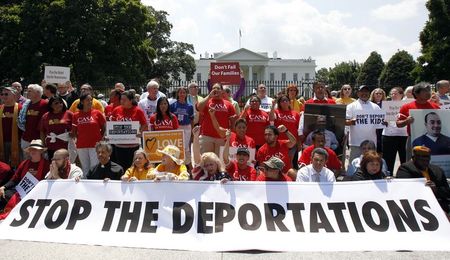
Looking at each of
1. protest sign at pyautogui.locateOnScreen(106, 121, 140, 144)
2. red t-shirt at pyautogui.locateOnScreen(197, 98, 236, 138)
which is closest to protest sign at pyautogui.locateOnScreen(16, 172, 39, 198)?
protest sign at pyautogui.locateOnScreen(106, 121, 140, 144)

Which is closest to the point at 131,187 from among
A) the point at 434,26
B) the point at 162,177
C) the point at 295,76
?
the point at 162,177

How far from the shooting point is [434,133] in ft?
22.7

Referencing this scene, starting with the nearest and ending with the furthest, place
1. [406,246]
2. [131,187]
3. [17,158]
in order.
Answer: [406,246] → [131,187] → [17,158]

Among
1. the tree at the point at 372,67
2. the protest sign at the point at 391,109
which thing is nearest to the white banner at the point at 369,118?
the protest sign at the point at 391,109

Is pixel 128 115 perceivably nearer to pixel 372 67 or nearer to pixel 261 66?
pixel 372 67

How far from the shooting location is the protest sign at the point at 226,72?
14953mm

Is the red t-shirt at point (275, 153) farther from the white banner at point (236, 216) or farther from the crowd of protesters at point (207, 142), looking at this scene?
the white banner at point (236, 216)

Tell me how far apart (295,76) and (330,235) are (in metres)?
99.1

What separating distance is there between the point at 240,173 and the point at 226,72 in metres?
9.30

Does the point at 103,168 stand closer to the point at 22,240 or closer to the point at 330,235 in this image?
the point at 22,240

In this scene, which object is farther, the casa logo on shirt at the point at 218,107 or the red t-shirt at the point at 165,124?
the casa logo on shirt at the point at 218,107

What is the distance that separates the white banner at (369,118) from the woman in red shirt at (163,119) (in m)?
3.21

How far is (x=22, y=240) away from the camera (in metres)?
4.94

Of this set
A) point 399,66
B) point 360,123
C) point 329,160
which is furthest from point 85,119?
point 399,66
